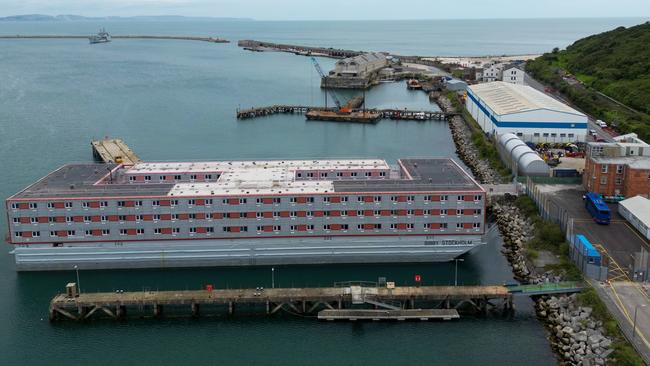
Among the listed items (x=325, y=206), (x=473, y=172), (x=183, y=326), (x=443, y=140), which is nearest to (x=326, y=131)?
(x=443, y=140)

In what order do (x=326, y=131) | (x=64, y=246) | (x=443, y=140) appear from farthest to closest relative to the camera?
1. (x=326, y=131)
2. (x=443, y=140)
3. (x=64, y=246)

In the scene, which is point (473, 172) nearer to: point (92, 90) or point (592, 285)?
point (592, 285)

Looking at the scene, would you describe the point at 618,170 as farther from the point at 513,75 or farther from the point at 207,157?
the point at 513,75

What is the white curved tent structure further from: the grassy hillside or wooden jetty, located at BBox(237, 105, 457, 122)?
wooden jetty, located at BBox(237, 105, 457, 122)

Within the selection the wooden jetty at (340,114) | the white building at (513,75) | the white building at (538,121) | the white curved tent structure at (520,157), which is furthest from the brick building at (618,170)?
the white building at (513,75)

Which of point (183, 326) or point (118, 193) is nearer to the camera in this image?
point (183, 326)

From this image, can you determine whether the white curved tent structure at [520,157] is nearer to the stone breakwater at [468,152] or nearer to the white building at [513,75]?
the stone breakwater at [468,152]

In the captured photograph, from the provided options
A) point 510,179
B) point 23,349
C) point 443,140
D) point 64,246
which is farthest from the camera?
point 443,140
